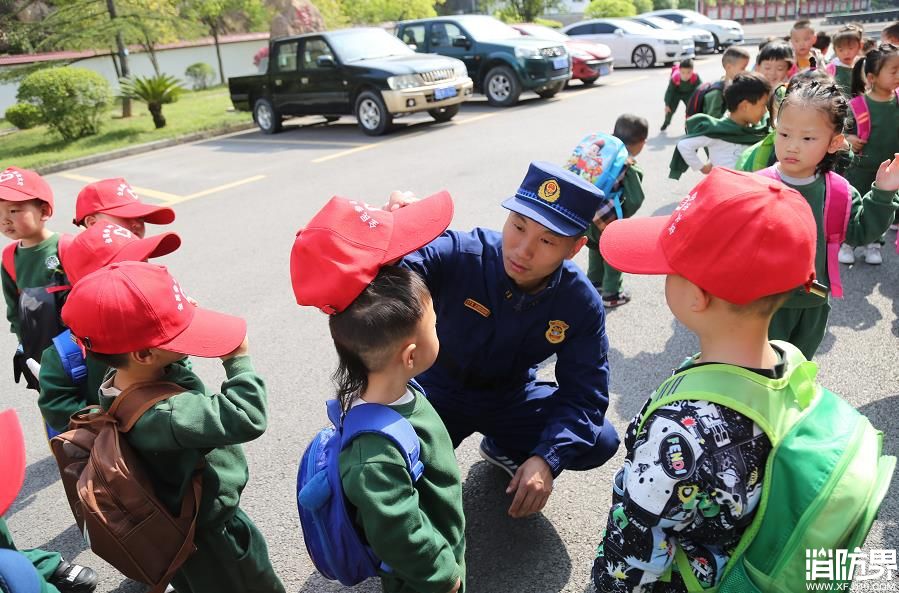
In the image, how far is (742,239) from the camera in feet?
4.52

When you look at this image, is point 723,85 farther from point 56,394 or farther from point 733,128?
point 56,394

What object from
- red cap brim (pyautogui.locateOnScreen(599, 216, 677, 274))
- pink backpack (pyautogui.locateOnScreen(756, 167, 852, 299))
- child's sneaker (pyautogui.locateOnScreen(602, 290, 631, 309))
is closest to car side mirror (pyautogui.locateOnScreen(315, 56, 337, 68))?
child's sneaker (pyautogui.locateOnScreen(602, 290, 631, 309))

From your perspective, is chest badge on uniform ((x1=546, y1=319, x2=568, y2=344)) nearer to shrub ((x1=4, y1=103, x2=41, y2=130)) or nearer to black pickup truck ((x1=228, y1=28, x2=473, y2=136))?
black pickup truck ((x1=228, y1=28, x2=473, y2=136))

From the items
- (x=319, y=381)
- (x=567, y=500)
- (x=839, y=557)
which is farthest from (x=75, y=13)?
(x=839, y=557)

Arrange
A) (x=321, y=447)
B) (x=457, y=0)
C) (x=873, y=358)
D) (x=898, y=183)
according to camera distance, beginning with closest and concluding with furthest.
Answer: (x=321, y=447), (x=898, y=183), (x=873, y=358), (x=457, y=0)

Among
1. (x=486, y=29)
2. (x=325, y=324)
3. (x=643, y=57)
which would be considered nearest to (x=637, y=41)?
(x=643, y=57)

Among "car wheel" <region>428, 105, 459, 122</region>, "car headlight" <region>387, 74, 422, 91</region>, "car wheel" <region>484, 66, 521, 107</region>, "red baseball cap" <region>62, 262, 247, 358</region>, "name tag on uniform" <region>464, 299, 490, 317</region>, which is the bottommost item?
"car wheel" <region>428, 105, 459, 122</region>

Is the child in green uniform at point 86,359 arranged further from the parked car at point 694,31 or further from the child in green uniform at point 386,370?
the parked car at point 694,31

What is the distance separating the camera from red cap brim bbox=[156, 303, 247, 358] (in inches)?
74.7

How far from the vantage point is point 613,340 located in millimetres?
4184

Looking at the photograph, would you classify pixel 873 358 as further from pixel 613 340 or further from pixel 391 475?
pixel 391 475

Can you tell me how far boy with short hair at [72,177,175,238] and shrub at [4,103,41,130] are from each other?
1159 cm

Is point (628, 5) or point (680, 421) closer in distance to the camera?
point (680, 421)

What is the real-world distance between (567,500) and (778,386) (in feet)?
5.18
